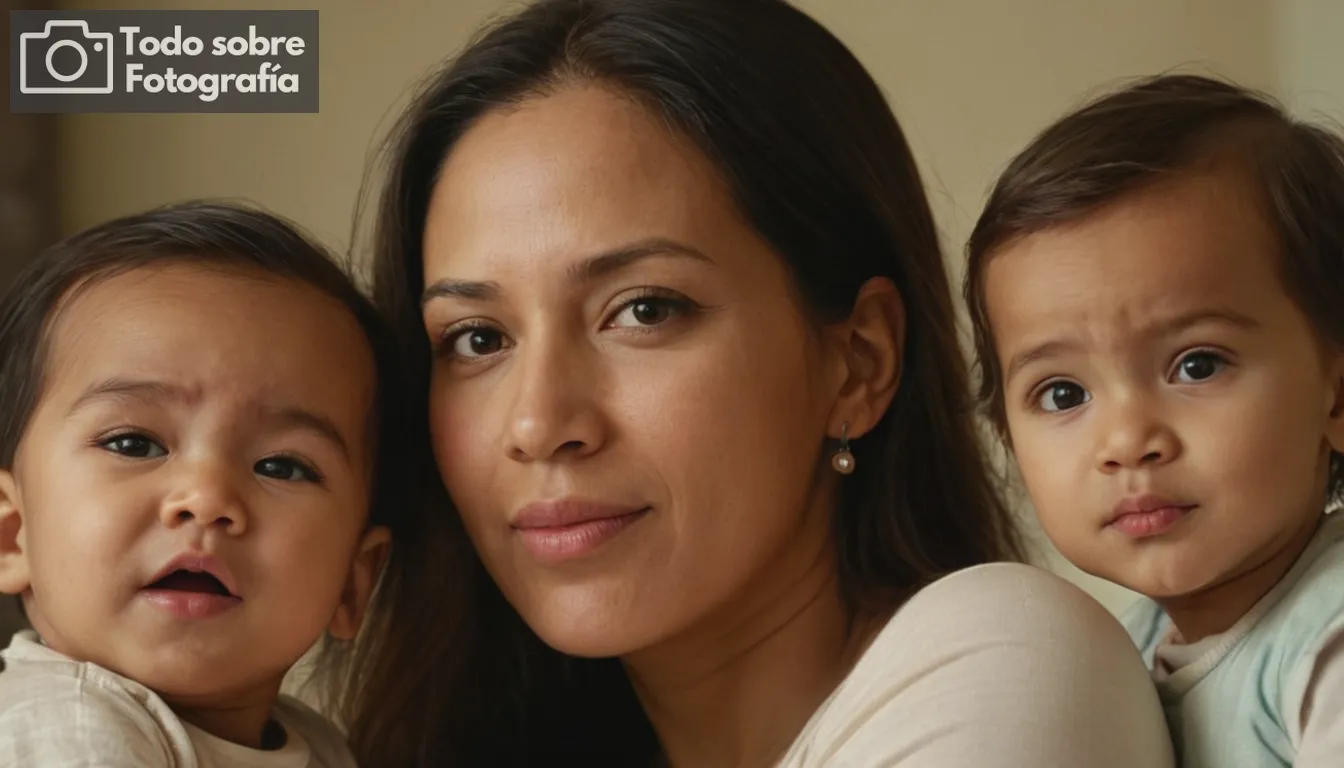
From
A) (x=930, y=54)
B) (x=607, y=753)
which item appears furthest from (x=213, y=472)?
(x=930, y=54)

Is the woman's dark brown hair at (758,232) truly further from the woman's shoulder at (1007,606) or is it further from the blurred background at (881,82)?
the blurred background at (881,82)

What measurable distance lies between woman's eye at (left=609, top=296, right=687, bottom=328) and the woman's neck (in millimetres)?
272

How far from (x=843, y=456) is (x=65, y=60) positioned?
1.56m

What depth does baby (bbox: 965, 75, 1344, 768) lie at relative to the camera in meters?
1.22

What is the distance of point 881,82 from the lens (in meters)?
2.76

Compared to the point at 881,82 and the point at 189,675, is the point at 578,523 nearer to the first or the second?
the point at 189,675

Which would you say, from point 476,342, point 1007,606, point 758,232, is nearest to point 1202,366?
point 1007,606

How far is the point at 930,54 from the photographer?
277cm

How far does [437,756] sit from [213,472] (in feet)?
1.64

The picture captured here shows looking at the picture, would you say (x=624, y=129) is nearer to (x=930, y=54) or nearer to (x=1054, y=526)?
(x=1054, y=526)

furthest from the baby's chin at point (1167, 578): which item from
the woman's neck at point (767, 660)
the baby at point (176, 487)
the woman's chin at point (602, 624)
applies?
the baby at point (176, 487)

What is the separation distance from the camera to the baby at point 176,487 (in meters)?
1.25

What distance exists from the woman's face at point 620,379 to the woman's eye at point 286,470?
13 cm

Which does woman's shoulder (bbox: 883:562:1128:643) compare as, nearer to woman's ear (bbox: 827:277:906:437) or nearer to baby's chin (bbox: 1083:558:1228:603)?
baby's chin (bbox: 1083:558:1228:603)
